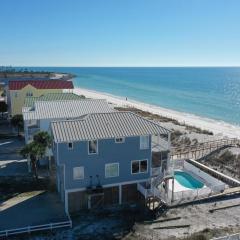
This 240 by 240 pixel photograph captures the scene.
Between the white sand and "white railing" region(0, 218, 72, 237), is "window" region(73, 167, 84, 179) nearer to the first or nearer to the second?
"white railing" region(0, 218, 72, 237)

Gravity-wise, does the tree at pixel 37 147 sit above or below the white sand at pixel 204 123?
above

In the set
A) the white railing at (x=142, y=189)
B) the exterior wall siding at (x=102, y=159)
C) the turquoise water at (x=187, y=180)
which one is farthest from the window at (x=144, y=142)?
the turquoise water at (x=187, y=180)

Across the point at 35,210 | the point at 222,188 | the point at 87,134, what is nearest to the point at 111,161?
the point at 87,134

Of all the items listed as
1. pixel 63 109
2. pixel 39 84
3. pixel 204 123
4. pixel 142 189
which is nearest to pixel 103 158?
pixel 142 189

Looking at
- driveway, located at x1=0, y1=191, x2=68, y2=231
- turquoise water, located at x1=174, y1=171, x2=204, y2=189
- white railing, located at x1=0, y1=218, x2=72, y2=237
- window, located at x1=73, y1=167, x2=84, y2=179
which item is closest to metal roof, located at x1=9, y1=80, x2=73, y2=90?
driveway, located at x1=0, y1=191, x2=68, y2=231

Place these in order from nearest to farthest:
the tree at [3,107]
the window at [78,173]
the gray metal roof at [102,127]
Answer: the gray metal roof at [102,127], the window at [78,173], the tree at [3,107]

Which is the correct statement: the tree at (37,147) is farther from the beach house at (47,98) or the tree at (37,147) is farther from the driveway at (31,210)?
the beach house at (47,98)
